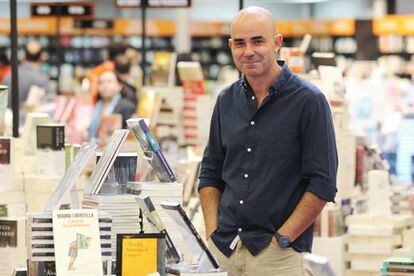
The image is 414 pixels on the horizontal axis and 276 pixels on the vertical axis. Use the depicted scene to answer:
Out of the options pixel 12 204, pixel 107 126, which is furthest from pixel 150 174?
pixel 107 126

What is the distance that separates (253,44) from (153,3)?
639cm

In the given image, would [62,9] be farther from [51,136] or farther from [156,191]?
[156,191]

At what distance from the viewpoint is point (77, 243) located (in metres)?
3.76

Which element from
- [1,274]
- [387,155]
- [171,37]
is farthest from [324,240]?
[171,37]

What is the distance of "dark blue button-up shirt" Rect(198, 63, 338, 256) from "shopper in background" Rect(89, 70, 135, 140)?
5.77 m

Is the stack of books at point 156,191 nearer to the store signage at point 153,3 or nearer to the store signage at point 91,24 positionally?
the store signage at point 153,3

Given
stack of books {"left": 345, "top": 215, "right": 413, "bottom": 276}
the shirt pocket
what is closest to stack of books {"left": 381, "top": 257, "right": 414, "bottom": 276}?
the shirt pocket

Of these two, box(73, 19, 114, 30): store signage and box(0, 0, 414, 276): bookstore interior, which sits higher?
box(73, 19, 114, 30): store signage

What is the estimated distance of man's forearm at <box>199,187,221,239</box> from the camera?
4105 millimetres

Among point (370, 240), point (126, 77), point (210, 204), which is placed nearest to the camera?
point (210, 204)

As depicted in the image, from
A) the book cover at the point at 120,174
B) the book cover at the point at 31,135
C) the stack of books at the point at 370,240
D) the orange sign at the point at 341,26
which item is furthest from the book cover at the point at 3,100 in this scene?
the orange sign at the point at 341,26

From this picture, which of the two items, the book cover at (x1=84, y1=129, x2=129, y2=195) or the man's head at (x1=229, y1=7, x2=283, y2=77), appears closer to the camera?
the man's head at (x1=229, y1=7, x2=283, y2=77)

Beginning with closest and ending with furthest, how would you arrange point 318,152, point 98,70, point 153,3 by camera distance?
point 318,152, point 153,3, point 98,70

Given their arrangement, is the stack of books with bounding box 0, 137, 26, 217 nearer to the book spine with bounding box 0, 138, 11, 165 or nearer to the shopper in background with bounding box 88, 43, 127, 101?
the book spine with bounding box 0, 138, 11, 165
